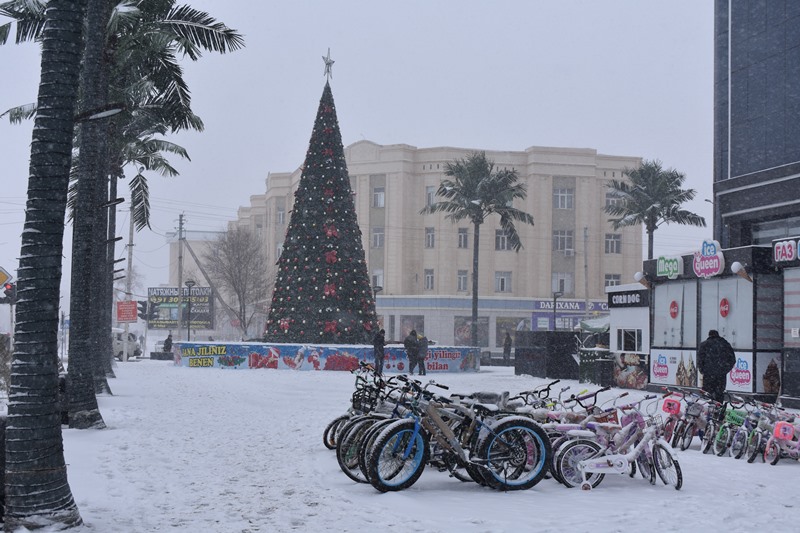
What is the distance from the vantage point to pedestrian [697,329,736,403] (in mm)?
16672

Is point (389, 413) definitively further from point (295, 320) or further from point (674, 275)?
point (295, 320)

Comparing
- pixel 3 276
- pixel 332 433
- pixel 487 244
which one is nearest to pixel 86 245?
pixel 3 276

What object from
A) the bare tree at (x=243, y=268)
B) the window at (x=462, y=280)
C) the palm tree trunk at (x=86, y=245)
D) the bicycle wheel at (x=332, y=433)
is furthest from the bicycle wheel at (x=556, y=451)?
the window at (x=462, y=280)

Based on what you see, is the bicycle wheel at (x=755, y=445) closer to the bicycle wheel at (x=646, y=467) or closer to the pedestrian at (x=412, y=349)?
the bicycle wheel at (x=646, y=467)

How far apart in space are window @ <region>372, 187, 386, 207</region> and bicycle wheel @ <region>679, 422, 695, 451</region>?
56.1m

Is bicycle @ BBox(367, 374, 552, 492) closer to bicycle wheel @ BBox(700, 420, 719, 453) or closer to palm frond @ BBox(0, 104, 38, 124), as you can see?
bicycle wheel @ BBox(700, 420, 719, 453)

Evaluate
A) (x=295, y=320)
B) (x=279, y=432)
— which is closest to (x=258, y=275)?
(x=295, y=320)

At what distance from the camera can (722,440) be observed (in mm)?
13031

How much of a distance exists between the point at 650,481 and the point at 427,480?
2559 mm

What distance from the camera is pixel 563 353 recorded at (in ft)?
109

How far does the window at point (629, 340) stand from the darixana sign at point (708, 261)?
4534mm

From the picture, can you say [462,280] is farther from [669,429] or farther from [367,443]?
[367,443]

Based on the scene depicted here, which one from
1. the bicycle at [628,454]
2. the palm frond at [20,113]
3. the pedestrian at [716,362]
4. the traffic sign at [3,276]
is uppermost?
the palm frond at [20,113]

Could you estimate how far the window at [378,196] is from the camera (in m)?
69.1
